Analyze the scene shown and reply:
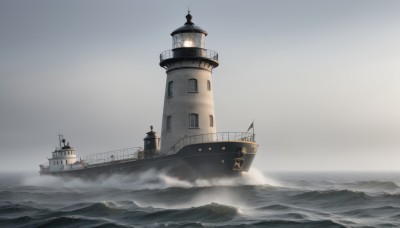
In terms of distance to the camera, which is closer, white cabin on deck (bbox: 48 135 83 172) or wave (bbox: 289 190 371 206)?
wave (bbox: 289 190 371 206)

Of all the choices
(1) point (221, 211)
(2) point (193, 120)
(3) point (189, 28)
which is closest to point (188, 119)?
(2) point (193, 120)

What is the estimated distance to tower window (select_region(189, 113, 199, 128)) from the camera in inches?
1393

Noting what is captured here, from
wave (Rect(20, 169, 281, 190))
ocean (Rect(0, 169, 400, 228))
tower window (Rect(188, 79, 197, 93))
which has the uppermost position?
tower window (Rect(188, 79, 197, 93))

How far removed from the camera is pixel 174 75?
3653cm

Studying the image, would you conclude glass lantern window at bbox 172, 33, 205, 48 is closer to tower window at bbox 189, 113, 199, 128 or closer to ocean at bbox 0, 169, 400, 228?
tower window at bbox 189, 113, 199, 128

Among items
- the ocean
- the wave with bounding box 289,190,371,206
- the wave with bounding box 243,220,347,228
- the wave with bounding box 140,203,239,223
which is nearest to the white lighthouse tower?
the ocean

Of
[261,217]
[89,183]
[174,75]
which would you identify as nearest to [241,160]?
[174,75]

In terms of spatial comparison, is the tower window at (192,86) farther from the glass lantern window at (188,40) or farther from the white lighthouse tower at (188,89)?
the glass lantern window at (188,40)

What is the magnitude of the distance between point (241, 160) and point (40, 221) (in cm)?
1787

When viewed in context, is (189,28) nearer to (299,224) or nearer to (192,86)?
(192,86)

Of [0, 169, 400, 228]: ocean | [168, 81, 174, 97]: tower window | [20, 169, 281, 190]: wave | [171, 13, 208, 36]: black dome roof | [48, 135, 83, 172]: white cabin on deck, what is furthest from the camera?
[48, 135, 83, 172]: white cabin on deck

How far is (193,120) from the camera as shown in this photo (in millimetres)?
35500

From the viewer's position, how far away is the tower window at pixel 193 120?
3538cm

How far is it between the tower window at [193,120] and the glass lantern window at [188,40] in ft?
21.3
